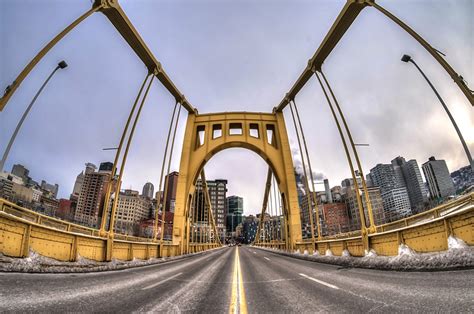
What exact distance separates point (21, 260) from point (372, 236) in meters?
12.8

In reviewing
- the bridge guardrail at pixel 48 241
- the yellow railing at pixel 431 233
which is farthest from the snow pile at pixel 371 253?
the bridge guardrail at pixel 48 241

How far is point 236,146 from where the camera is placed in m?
31.1

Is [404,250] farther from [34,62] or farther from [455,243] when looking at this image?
[34,62]

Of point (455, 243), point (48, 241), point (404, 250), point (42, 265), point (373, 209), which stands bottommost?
point (42, 265)

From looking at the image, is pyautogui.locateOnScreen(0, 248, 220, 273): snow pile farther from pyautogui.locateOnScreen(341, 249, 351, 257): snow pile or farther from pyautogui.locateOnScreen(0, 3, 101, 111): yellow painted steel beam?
pyautogui.locateOnScreen(341, 249, 351, 257): snow pile

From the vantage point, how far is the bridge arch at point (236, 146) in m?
24.7

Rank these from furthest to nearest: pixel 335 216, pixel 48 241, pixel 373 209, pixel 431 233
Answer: pixel 335 216 < pixel 373 209 < pixel 48 241 < pixel 431 233

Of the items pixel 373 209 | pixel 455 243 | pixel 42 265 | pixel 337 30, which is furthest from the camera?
pixel 373 209

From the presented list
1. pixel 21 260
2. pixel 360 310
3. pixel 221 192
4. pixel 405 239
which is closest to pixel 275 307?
pixel 360 310

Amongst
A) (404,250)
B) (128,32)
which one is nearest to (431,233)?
(404,250)

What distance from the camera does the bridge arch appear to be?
81.0 feet

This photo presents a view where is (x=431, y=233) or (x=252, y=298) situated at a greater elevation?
(x=431, y=233)

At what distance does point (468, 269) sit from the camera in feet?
17.2

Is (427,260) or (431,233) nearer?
(427,260)
